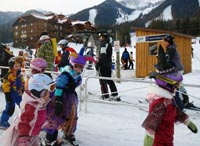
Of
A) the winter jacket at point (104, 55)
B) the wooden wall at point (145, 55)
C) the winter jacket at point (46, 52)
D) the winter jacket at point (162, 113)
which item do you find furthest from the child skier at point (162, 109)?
the wooden wall at point (145, 55)

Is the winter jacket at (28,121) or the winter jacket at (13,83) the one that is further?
the winter jacket at (13,83)

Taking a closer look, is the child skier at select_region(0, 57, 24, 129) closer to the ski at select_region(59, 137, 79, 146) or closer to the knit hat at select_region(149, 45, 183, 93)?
the ski at select_region(59, 137, 79, 146)

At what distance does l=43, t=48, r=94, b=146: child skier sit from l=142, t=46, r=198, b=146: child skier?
1488mm

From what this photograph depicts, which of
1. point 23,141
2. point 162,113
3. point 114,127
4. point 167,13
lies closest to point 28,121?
point 23,141

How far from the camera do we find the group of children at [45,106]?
12.9 feet

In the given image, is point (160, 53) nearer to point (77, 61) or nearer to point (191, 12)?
point (77, 61)

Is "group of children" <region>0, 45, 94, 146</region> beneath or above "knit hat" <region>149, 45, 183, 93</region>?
beneath

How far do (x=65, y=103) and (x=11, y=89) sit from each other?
5.77ft

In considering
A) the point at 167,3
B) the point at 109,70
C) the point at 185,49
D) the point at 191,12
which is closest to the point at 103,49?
the point at 109,70

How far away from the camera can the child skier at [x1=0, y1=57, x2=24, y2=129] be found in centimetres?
590

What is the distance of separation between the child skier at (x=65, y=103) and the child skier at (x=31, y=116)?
0.45m

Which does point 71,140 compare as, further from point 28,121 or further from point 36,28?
point 36,28

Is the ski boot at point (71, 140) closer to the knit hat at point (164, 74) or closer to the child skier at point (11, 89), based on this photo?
the child skier at point (11, 89)

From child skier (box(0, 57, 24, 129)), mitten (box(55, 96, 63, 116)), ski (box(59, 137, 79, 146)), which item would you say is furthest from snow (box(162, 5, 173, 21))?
mitten (box(55, 96, 63, 116))
